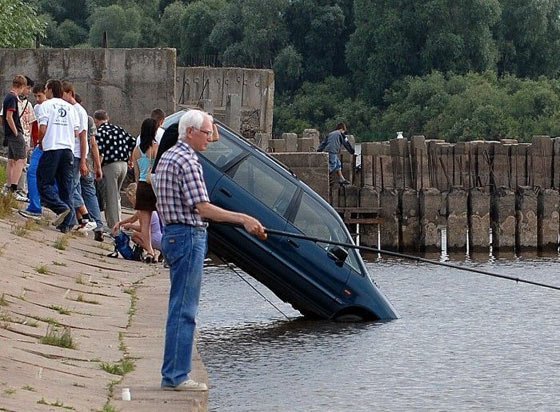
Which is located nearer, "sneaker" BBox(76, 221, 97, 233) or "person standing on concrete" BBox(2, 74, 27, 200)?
"sneaker" BBox(76, 221, 97, 233)

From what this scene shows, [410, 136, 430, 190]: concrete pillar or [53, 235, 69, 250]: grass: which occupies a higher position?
[410, 136, 430, 190]: concrete pillar

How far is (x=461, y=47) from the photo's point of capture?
8519 cm

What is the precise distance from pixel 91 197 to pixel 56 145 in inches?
69.4

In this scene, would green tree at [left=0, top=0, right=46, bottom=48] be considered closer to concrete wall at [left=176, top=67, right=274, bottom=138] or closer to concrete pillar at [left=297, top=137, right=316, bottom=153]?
concrete wall at [left=176, top=67, right=274, bottom=138]

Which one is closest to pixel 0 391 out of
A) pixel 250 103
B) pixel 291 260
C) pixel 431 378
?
pixel 431 378

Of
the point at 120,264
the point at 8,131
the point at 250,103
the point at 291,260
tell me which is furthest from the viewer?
the point at 250,103

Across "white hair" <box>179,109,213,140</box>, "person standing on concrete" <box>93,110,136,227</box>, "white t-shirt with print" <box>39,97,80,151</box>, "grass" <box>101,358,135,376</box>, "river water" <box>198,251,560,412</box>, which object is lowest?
"river water" <box>198,251,560,412</box>

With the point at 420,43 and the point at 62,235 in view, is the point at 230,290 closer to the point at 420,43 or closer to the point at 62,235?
the point at 62,235

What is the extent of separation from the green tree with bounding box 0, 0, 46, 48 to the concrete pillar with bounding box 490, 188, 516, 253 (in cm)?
1501

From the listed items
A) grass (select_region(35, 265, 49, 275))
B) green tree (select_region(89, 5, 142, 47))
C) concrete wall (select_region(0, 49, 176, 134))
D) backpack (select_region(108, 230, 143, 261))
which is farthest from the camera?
green tree (select_region(89, 5, 142, 47))

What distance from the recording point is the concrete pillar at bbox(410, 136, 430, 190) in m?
34.3

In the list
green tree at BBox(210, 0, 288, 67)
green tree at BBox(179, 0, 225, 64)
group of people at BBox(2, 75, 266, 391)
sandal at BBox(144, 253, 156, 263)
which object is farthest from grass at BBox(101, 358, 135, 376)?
green tree at BBox(179, 0, 225, 64)

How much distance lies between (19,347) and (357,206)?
2077cm

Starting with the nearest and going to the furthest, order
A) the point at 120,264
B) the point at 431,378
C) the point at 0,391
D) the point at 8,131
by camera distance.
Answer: the point at 0,391 → the point at 431,378 → the point at 120,264 → the point at 8,131
